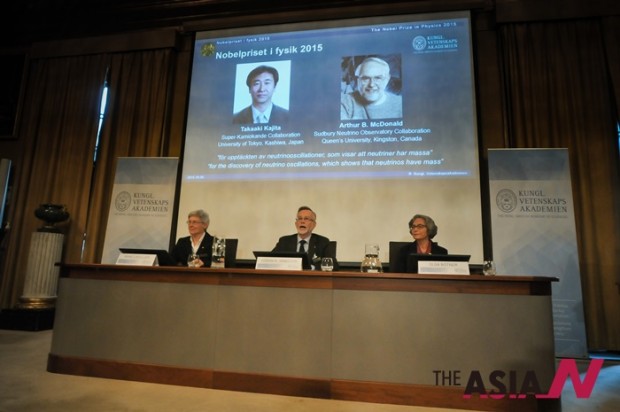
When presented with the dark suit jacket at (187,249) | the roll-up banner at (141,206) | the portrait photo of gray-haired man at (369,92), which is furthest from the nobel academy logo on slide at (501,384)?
the roll-up banner at (141,206)

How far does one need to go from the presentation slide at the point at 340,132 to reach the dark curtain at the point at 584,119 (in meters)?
0.68

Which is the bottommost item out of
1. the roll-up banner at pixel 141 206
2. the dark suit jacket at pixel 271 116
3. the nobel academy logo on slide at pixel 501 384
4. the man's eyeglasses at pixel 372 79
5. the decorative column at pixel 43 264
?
the nobel academy logo on slide at pixel 501 384

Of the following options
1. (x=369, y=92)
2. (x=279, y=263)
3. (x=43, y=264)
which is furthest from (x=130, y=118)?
(x=279, y=263)

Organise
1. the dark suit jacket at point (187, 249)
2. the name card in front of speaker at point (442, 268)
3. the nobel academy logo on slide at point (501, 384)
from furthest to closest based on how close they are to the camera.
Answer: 1. the dark suit jacket at point (187, 249)
2. the name card in front of speaker at point (442, 268)
3. the nobel academy logo on slide at point (501, 384)

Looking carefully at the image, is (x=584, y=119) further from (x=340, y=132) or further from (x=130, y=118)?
(x=130, y=118)

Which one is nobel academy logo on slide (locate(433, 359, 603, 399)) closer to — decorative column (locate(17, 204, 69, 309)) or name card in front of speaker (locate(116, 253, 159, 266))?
name card in front of speaker (locate(116, 253, 159, 266))

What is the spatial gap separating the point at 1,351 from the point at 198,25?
4.15 metres

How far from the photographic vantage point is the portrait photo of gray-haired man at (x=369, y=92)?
448 centimetres

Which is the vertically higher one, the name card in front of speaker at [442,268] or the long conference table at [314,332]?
the name card in front of speaker at [442,268]

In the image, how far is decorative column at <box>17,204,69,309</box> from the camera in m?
4.70

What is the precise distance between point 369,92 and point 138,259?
302 cm

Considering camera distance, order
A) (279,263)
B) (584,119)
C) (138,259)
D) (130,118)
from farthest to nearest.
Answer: (130,118)
(584,119)
(138,259)
(279,263)

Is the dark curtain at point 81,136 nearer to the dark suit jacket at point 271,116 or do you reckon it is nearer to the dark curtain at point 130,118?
the dark curtain at point 130,118

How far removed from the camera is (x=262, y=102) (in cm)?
479
